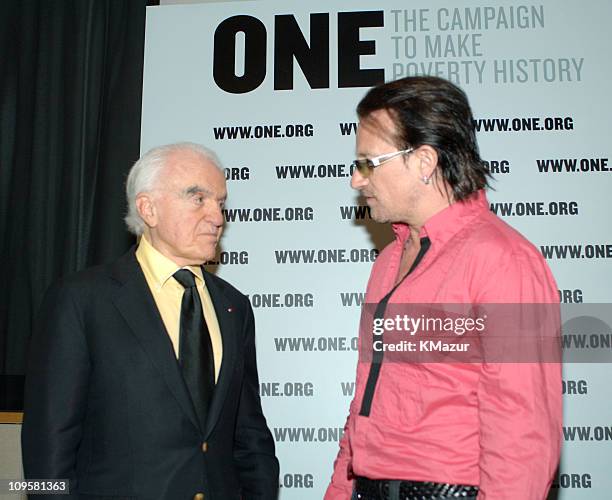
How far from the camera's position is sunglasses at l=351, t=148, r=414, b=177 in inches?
64.1

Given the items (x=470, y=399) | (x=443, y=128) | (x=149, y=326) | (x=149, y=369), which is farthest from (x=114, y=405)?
(x=443, y=128)

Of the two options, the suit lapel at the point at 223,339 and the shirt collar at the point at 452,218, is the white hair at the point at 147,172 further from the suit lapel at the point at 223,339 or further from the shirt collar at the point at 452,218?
the shirt collar at the point at 452,218

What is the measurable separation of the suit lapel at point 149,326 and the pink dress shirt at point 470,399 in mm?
492

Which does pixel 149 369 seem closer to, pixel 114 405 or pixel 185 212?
pixel 114 405

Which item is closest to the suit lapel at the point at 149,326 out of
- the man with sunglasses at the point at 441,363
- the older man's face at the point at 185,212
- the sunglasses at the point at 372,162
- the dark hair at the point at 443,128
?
the older man's face at the point at 185,212

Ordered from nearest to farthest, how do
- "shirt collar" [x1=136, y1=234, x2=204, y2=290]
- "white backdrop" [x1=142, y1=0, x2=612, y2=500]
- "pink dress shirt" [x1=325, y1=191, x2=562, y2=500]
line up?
"pink dress shirt" [x1=325, y1=191, x2=562, y2=500] < "shirt collar" [x1=136, y1=234, x2=204, y2=290] < "white backdrop" [x1=142, y1=0, x2=612, y2=500]

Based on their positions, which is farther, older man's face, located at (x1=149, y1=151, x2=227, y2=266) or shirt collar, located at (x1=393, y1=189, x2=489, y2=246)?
older man's face, located at (x1=149, y1=151, x2=227, y2=266)

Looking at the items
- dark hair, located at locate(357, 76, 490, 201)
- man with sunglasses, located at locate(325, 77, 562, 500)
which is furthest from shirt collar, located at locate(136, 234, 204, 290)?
dark hair, located at locate(357, 76, 490, 201)

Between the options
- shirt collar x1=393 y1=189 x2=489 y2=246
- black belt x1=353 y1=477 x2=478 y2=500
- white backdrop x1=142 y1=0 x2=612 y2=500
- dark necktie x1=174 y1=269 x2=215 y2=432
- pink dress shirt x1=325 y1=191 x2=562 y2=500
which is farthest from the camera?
white backdrop x1=142 y1=0 x2=612 y2=500

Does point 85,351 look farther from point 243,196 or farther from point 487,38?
point 487,38

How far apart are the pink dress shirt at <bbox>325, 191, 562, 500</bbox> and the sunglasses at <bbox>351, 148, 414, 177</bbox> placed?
0.19 metres

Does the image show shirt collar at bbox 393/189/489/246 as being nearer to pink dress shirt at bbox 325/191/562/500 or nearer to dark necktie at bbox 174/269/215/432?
pink dress shirt at bbox 325/191/562/500

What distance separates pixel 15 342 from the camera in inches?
134

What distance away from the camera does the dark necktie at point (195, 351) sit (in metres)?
1.77
